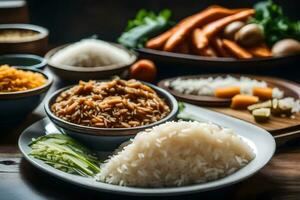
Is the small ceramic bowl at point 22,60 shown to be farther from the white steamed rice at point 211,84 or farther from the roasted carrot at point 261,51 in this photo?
the roasted carrot at point 261,51

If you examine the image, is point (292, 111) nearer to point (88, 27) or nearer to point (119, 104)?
point (119, 104)

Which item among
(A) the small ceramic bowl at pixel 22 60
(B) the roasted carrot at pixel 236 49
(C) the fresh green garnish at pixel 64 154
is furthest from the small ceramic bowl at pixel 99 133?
(B) the roasted carrot at pixel 236 49

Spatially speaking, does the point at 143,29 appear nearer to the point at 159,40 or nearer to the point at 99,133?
the point at 159,40

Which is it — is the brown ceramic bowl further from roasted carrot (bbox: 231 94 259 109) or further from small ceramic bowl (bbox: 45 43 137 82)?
roasted carrot (bbox: 231 94 259 109)

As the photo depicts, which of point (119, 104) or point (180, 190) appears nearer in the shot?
point (180, 190)

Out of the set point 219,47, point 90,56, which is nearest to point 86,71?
point 90,56

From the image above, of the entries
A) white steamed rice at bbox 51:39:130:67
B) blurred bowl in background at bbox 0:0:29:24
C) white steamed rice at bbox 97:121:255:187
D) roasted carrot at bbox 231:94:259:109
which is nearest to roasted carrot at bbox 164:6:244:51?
white steamed rice at bbox 51:39:130:67

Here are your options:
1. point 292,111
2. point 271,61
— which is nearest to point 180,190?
point 292,111
